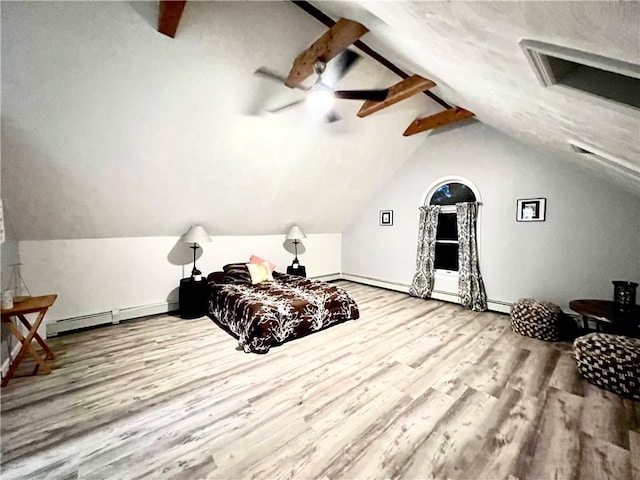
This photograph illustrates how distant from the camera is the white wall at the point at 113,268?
131 inches

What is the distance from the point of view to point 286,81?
110 inches

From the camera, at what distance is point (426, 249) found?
4906 mm

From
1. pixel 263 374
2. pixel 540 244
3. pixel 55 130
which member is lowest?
pixel 263 374

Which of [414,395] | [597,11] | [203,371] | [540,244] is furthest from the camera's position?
[540,244]

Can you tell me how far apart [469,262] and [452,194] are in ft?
4.20

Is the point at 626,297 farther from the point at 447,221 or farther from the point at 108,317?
the point at 108,317

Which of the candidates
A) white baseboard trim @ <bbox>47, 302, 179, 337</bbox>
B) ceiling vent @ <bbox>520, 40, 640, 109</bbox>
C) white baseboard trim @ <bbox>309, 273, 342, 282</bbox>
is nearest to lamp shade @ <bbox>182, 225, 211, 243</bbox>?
white baseboard trim @ <bbox>47, 302, 179, 337</bbox>

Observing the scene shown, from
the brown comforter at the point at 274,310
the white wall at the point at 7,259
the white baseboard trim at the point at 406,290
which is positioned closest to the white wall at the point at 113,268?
the white wall at the point at 7,259

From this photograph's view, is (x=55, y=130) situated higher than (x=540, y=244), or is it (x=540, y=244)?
(x=55, y=130)

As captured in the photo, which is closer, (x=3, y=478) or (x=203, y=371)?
(x=3, y=478)

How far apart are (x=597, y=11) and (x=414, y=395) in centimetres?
242

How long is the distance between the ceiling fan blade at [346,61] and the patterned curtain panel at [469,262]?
2896 millimetres

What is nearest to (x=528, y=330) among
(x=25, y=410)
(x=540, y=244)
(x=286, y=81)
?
(x=540, y=244)

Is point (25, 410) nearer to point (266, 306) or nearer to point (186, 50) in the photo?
point (266, 306)
